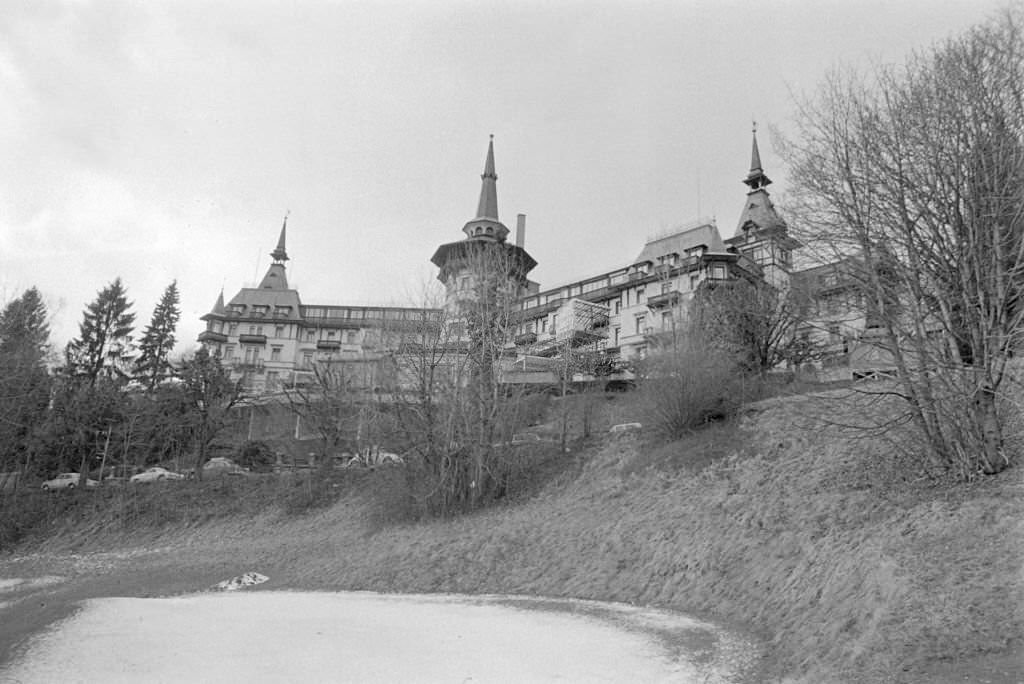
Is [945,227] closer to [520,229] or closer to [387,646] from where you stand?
[387,646]

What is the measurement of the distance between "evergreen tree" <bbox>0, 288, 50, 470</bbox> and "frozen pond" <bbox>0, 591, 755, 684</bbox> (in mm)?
22247

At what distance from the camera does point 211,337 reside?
71.4 m

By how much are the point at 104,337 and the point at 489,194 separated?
34393mm

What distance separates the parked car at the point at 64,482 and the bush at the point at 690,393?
29.7m

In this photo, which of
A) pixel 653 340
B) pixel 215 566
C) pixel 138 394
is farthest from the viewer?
pixel 138 394

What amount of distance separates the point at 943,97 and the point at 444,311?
17842 mm

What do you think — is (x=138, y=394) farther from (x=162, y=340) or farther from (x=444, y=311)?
(x=444, y=311)

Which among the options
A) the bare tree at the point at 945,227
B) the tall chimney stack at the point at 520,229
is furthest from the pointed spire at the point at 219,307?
the bare tree at the point at 945,227

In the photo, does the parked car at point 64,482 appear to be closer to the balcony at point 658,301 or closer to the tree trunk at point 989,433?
the balcony at point 658,301

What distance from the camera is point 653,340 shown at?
30719 mm

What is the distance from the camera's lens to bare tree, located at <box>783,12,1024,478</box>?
11219mm

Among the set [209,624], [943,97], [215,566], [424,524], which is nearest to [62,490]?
[215,566]

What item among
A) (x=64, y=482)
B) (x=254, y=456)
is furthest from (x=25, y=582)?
(x=254, y=456)

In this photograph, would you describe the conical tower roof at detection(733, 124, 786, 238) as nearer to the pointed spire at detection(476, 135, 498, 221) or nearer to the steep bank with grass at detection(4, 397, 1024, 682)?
the pointed spire at detection(476, 135, 498, 221)
